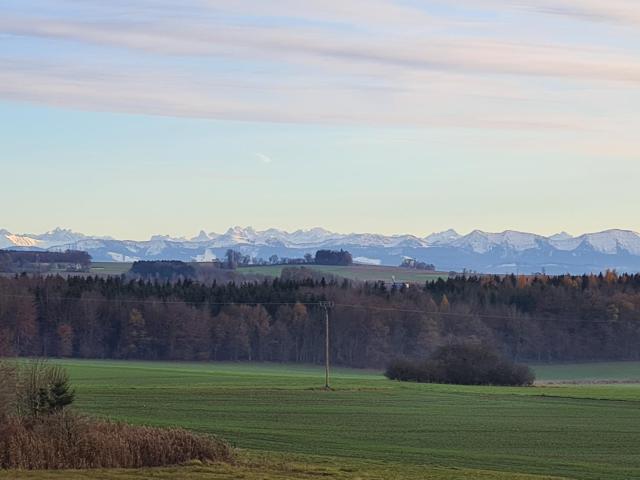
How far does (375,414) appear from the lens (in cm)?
5981

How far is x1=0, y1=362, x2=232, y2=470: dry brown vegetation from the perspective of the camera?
107 feet

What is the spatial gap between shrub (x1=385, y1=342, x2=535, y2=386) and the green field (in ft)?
49.1

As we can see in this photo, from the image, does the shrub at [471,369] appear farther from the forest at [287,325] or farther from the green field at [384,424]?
the forest at [287,325]

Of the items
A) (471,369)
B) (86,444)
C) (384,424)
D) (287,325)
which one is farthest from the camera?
(287,325)

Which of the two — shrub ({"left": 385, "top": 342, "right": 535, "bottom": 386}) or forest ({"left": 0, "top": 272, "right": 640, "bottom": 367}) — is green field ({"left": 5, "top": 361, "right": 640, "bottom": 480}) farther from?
forest ({"left": 0, "top": 272, "right": 640, "bottom": 367})

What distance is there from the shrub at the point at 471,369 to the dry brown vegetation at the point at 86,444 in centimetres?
7038

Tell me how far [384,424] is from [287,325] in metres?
90.2

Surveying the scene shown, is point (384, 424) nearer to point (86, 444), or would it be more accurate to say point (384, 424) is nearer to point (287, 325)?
point (86, 444)

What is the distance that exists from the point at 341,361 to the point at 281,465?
106 meters

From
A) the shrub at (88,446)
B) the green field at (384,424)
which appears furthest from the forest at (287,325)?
the shrub at (88,446)

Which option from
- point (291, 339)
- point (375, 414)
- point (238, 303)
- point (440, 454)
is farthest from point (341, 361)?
point (440, 454)

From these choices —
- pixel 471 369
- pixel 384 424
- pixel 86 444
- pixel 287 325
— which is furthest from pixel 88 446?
pixel 287 325

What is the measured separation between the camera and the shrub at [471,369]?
4080 inches

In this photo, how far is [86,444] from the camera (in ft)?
109
